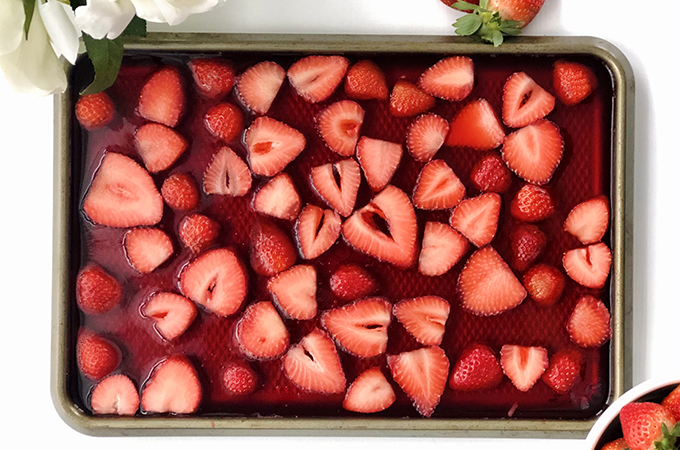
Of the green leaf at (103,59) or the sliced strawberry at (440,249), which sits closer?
the green leaf at (103,59)

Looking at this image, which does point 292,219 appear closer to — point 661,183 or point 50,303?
point 50,303

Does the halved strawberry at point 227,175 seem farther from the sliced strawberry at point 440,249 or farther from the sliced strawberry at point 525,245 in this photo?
the sliced strawberry at point 525,245

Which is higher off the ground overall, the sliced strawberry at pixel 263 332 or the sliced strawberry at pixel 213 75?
the sliced strawberry at pixel 213 75

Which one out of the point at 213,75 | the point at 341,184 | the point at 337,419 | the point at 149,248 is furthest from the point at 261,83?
the point at 337,419

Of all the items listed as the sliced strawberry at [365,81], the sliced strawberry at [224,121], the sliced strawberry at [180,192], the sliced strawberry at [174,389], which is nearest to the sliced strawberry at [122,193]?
the sliced strawberry at [180,192]

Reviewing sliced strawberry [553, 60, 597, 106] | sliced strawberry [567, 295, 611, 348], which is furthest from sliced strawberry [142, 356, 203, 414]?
sliced strawberry [553, 60, 597, 106]

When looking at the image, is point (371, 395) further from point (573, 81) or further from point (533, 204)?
point (573, 81)
